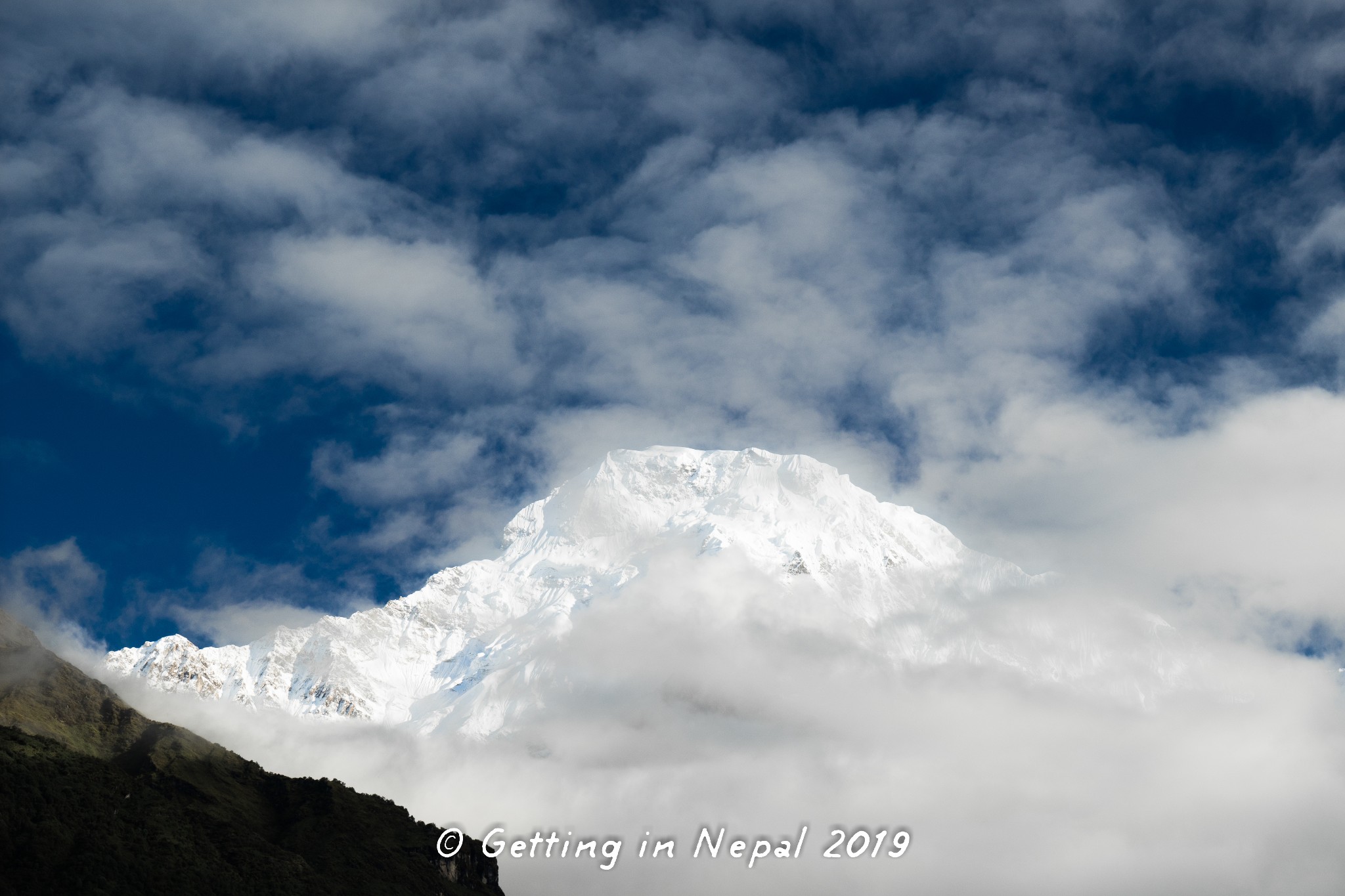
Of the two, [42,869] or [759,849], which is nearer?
[42,869]

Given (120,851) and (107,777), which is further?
(107,777)

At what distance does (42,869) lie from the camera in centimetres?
16262

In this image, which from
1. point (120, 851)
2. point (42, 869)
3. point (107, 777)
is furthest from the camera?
point (107, 777)

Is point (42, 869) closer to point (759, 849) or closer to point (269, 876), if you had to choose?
point (269, 876)

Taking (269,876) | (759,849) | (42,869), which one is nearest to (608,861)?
(759,849)

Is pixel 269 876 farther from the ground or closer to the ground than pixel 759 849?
closer to the ground

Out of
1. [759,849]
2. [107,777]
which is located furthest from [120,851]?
[759,849]

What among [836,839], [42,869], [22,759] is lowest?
[42,869]

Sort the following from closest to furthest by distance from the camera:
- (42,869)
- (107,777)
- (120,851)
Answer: (42,869)
(120,851)
(107,777)

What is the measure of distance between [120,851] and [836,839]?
12962 centimetres

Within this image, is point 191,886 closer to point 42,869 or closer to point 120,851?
point 120,851

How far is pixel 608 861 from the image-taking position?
567ft

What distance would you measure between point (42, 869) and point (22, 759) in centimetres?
2760

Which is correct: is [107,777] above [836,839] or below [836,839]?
below
